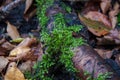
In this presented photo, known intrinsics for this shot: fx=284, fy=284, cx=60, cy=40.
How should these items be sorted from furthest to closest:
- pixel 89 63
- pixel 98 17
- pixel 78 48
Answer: pixel 98 17 < pixel 78 48 < pixel 89 63

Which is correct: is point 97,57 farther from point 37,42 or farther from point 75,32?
point 37,42

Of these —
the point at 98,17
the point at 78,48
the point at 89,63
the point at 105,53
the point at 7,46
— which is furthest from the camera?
the point at 98,17

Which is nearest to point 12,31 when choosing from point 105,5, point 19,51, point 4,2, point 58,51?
point 19,51

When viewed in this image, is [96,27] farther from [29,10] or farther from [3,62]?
[3,62]

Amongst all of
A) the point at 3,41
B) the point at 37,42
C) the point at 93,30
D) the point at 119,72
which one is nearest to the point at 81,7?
the point at 93,30

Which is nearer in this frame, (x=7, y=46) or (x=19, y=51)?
(x=19, y=51)

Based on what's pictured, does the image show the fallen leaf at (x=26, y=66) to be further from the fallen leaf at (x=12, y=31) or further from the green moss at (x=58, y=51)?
the fallen leaf at (x=12, y=31)
